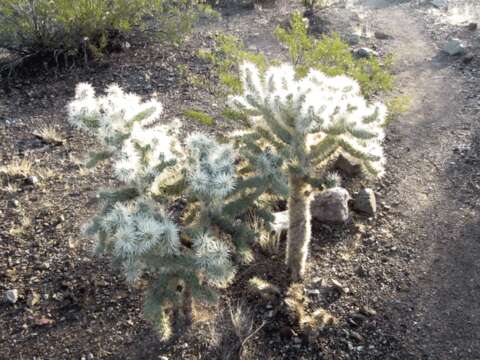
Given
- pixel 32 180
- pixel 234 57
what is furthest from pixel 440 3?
pixel 32 180

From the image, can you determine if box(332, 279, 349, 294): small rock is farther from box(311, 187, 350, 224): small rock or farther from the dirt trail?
box(311, 187, 350, 224): small rock

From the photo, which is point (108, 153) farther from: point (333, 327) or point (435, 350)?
point (435, 350)

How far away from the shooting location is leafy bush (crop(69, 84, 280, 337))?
9.18 feet

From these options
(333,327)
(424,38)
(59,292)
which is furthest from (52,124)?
(424,38)

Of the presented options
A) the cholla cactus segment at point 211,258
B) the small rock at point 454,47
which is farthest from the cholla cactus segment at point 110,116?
the small rock at point 454,47

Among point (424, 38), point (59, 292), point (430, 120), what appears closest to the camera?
point (59, 292)

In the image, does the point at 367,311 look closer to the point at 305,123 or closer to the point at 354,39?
the point at 305,123

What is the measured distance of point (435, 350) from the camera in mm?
3379

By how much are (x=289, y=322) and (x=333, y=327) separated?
315 millimetres

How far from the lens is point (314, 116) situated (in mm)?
2924

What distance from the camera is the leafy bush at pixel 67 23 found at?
6188mm

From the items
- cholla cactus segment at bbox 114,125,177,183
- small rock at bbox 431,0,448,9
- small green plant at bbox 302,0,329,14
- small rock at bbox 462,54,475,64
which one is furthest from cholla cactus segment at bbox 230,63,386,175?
small rock at bbox 431,0,448,9

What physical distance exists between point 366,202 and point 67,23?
14.1ft

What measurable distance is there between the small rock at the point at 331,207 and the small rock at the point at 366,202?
20cm
